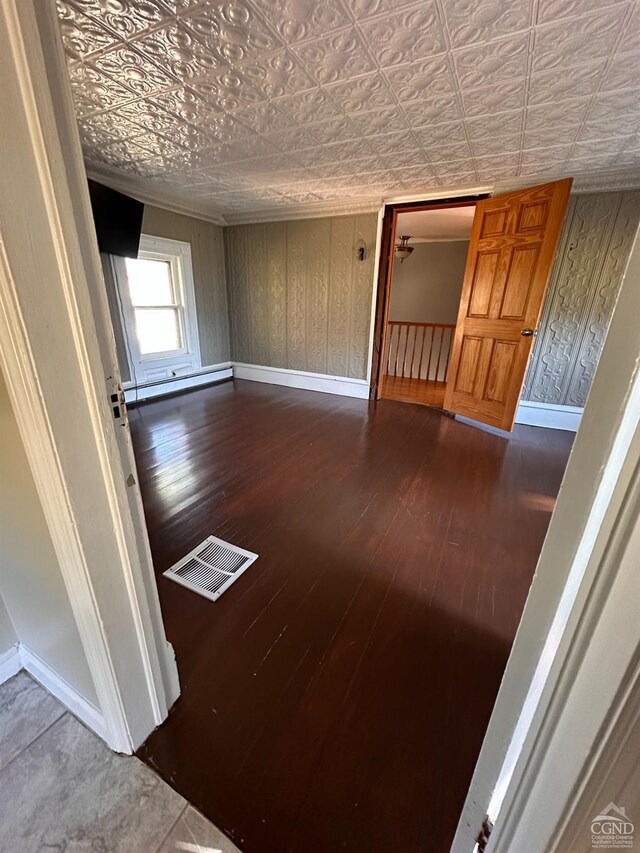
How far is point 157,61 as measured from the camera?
1751 millimetres

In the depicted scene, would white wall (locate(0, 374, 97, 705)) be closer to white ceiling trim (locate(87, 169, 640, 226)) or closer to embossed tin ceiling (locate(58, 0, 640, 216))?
embossed tin ceiling (locate(58, 0, 640, 216))

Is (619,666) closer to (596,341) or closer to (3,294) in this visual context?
(3,294)

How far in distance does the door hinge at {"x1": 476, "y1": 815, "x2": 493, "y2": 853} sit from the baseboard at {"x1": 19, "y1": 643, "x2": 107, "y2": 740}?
105 centimetres

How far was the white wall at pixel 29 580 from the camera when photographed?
0.86 m

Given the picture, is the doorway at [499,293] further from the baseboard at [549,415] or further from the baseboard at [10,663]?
the baseboard at [10,663]

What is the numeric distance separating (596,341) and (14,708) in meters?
4.77

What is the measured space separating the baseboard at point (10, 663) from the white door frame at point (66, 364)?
506mm

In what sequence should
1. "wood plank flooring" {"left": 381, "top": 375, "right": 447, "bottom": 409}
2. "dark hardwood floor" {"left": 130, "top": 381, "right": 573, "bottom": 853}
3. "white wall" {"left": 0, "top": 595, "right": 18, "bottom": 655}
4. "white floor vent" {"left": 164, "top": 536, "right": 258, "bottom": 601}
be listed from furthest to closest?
"wood plank flooring" {"left": 381, "top": 375, "right": 447, "bottom": 409} → "white floor vent" {"left": 164, "top": 536, "right": 258, "bottom": 601} → "white wall" {"left": 0, "top": 595, "right": 18, "bottom": 655} → "dark hardwood floor" {"left": 130, "top": 381, "right": 573, "bottom": 853}

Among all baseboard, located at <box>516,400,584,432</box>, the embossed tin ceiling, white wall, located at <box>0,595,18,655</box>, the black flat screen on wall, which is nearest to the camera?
white wall, located at <box>0,595,18,655</box>

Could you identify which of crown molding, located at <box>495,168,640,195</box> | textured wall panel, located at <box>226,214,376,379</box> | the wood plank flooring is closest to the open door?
crown molding, located at <box>495,168,640,195</box>

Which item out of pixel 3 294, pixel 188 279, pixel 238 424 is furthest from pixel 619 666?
pixel 188 279

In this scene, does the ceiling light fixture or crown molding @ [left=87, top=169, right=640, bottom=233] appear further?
the ceiling light fixture

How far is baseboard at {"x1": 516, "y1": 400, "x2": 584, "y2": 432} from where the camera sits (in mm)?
3705

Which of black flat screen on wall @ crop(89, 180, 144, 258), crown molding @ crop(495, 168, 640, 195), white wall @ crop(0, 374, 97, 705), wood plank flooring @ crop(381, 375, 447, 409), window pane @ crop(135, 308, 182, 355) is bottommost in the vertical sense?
wood plank flooring @ crop(381, 375, 447, 409)
